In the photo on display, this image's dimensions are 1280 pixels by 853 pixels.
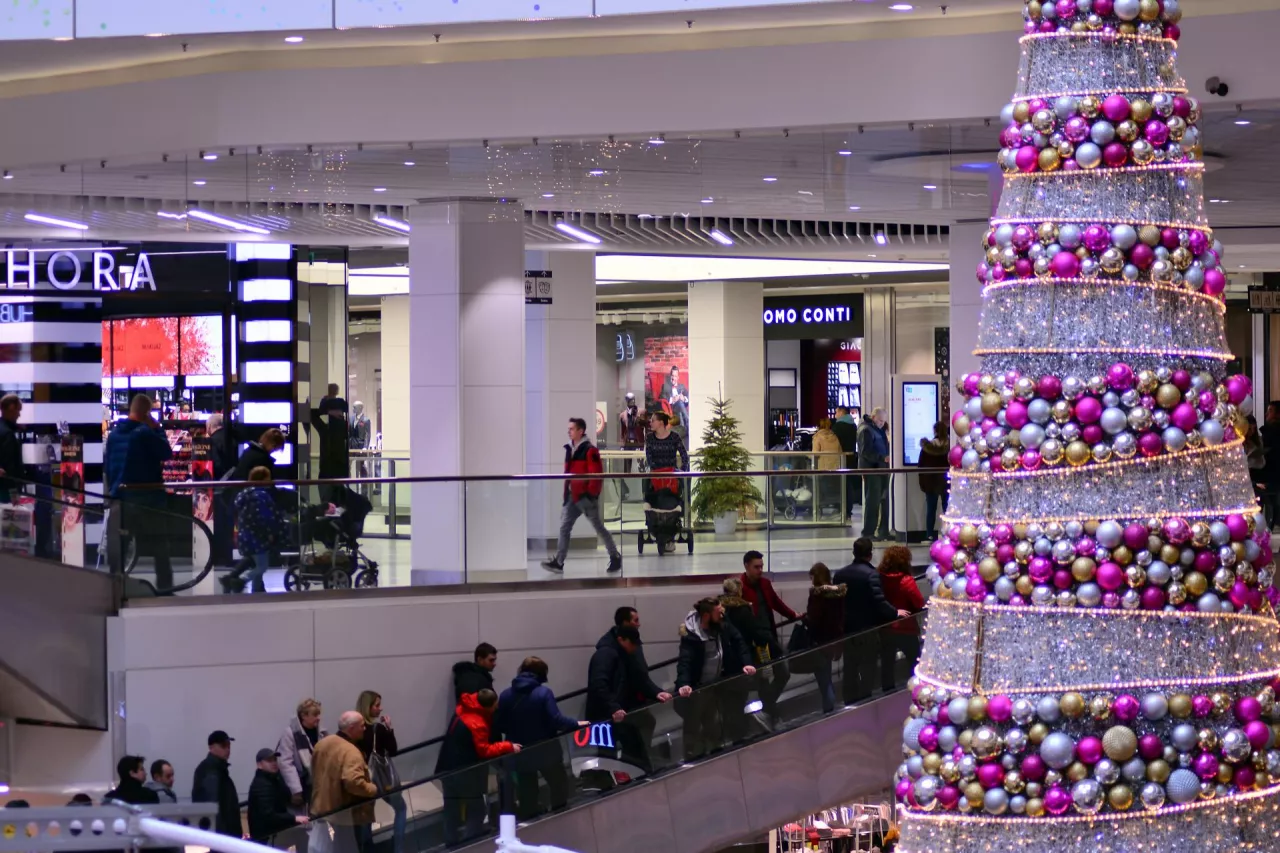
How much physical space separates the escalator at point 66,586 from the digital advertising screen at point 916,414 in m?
10.4

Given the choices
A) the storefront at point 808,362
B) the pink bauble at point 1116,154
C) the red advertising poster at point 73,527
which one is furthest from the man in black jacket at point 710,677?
the storefront at point 808,362

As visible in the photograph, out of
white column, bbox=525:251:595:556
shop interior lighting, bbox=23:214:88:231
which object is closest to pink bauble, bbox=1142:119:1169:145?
shop interior lighting, bbox=23:214:88:231

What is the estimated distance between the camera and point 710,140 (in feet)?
41.3

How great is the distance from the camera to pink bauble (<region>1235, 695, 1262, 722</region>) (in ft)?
12.1

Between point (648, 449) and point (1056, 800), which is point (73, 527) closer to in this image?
point (648, 449)

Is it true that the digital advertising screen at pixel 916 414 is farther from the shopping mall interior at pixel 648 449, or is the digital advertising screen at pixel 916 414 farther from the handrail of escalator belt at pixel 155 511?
the handrail of escalator belt at pixel 155 511

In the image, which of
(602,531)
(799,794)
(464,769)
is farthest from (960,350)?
(464,769)

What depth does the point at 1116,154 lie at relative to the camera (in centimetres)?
380

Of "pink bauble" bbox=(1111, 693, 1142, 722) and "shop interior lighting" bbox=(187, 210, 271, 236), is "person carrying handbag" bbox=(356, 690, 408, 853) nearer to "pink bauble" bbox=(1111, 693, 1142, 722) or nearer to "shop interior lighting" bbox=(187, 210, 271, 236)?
"shop interior lighting" bbox=(187, 210, 271, 236)

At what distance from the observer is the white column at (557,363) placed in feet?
73.6

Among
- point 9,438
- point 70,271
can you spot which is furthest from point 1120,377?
point 70,271

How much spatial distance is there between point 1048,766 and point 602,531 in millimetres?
11018

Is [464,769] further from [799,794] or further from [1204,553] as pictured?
[1204,553]

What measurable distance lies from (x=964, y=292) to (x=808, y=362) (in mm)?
17719
